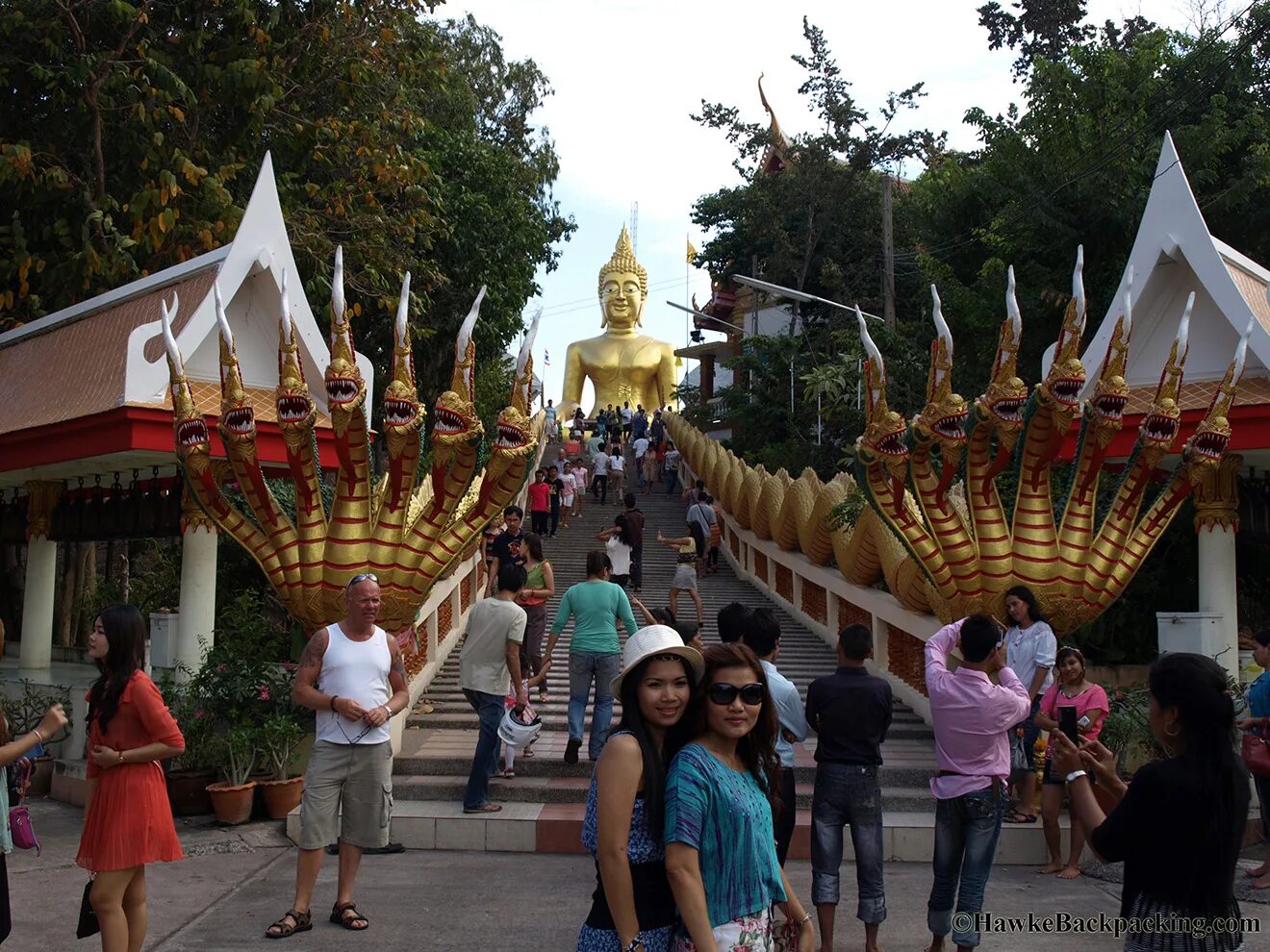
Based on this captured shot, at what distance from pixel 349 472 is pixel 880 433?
364 cm

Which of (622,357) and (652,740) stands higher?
(622,357)

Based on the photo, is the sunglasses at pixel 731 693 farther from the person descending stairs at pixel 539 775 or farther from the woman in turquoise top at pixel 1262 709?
the person descending stairs at pixel 539 775

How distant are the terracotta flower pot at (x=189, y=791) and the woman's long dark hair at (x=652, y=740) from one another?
5915mm

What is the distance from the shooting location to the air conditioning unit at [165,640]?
32.8ft

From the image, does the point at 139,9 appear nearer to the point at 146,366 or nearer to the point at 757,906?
the point at 146,366

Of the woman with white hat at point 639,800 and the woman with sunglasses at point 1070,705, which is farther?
the woman with sunglasses at point 1070,705

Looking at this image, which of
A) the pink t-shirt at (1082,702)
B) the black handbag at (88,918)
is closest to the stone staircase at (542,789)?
the pink t-shirt at (1082,702)

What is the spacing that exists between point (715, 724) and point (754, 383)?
23.0 metres

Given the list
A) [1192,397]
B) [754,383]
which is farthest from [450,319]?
[1192,397]

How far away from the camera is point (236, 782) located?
28.4 ft

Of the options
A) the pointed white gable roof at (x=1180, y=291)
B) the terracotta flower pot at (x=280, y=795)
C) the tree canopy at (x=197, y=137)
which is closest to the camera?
the terracotta flower pot at (x=280, y=795)

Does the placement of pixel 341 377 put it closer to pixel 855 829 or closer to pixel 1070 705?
pixel 855 829

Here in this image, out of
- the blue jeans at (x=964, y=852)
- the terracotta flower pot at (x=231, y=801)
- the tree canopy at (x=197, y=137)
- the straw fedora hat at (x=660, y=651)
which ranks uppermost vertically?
the tree canopy at (x=197, y=137)

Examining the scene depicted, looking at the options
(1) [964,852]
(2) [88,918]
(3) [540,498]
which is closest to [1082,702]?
(1) [964,852]
